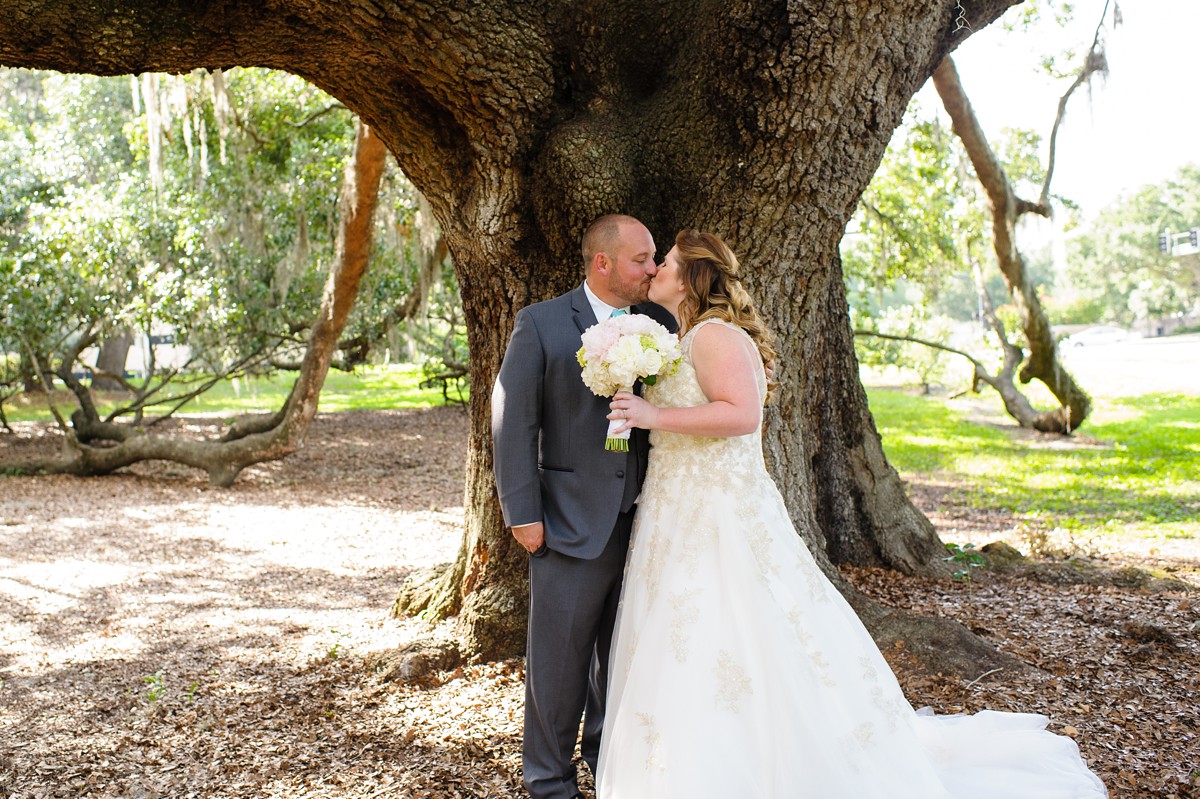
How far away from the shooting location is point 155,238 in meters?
12.0

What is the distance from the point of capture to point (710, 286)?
347 centimetres

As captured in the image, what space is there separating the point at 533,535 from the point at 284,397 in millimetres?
21939

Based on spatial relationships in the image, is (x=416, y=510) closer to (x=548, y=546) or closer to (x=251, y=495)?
(x=251, y=495)

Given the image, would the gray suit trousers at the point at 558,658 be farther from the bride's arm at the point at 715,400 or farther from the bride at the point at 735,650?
the bride's arm at the point at 715,400

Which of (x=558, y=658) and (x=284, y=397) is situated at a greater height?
(x=284, y=397)

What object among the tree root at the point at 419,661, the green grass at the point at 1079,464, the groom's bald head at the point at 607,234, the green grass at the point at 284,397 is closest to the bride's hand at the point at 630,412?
the groom's bald head at the point at 607,234

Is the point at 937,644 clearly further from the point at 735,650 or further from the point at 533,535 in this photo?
the point at 533,535

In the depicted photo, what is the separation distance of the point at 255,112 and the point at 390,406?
893 centimetres

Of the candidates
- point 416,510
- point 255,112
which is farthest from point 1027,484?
point 255,112

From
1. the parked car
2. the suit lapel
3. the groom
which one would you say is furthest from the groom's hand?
the parked car

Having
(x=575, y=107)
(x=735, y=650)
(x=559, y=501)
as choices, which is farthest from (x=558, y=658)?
(x=575, y=107)

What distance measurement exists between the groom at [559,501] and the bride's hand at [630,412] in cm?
22

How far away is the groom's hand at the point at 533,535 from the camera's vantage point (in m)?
3.40

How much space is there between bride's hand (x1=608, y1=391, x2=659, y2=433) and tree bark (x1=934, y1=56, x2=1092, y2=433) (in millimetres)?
6374
